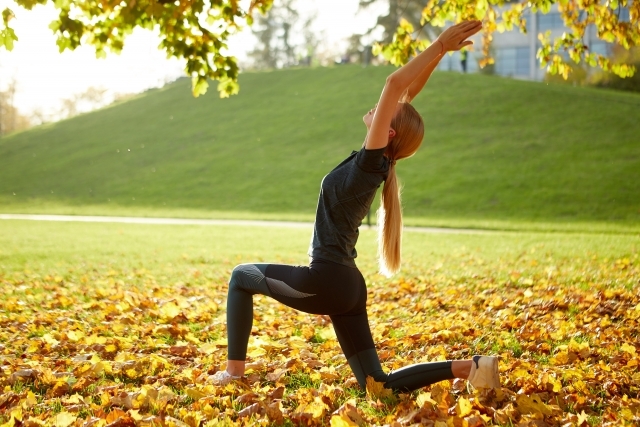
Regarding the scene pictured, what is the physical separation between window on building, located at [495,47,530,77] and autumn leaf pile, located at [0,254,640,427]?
2331 inches

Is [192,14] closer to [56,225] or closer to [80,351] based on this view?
[80,351]

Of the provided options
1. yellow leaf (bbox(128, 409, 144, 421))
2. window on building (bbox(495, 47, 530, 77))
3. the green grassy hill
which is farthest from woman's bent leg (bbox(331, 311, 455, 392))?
window on building (bbox(495, 47, 530, 77))

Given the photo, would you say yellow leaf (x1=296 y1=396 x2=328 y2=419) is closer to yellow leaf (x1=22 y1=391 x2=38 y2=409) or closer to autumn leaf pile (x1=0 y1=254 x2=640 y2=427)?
autumn leaf pile (x1=0 y1=254 x2=640 y2=427)

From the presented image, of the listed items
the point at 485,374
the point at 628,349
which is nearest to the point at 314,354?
the point at 485,374

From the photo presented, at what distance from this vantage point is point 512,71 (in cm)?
6519

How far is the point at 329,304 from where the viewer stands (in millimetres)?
3812

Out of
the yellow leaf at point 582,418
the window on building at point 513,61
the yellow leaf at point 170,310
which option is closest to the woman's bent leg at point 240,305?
the yellow leaf at point 582,418

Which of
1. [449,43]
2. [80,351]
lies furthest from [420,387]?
[80,351]

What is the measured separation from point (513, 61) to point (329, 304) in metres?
65.7

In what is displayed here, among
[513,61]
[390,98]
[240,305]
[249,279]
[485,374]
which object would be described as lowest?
[485,374]

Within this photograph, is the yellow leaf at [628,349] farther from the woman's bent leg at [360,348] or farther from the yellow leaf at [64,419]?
the yellow leaf at [64,419]

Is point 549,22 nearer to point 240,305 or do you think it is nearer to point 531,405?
point 240,305

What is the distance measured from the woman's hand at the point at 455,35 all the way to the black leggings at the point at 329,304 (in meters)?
1.34

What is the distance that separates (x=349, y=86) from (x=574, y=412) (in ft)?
153
